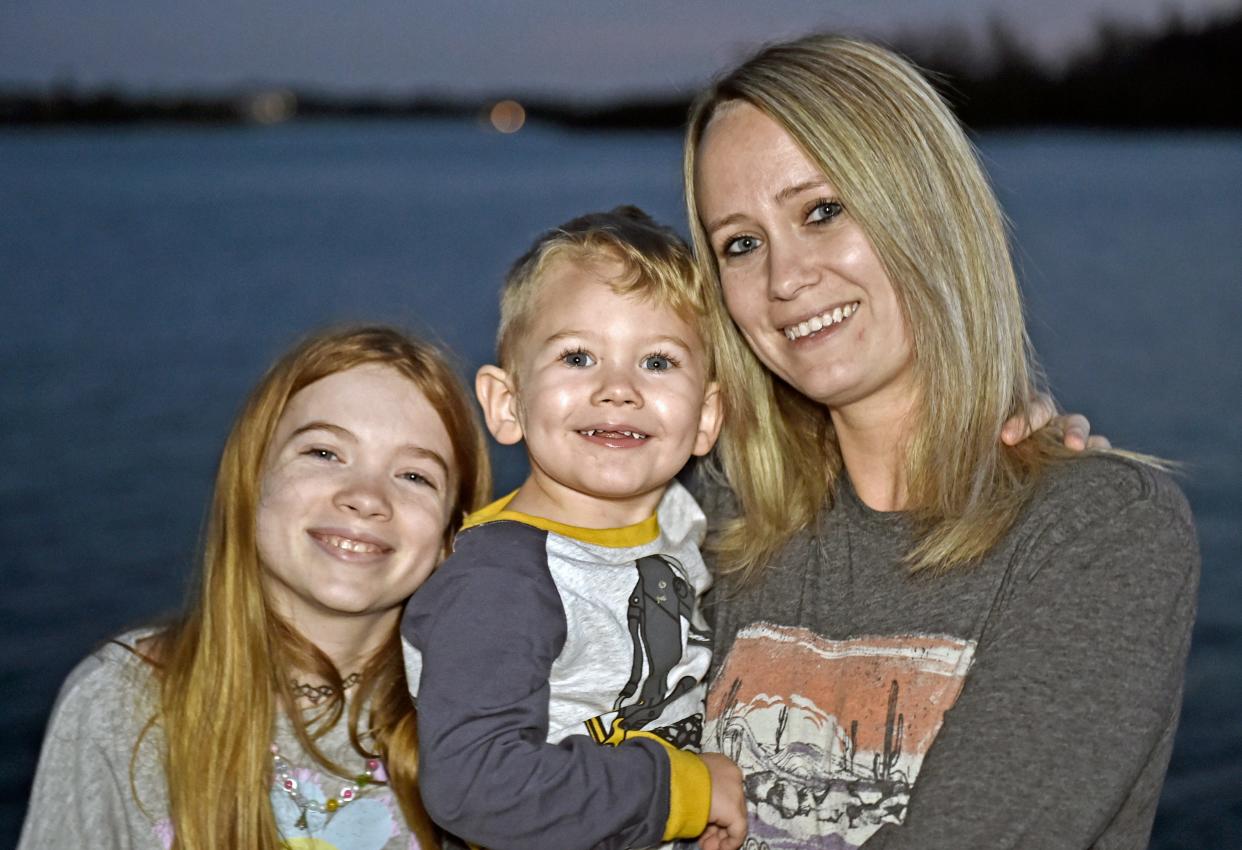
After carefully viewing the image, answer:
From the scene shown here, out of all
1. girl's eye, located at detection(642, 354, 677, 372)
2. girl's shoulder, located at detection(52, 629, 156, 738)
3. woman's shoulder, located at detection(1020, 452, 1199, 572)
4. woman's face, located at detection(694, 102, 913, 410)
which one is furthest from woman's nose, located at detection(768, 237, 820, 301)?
girl's shoulder, located at detection(52, 629, 156, 738)

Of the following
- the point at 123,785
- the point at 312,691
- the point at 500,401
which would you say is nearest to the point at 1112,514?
the point at 500,401

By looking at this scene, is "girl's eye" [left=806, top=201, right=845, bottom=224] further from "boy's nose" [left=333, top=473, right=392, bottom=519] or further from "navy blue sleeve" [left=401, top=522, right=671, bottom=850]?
"boy's nose" [left=333, top=473, right=392, bottom=519]

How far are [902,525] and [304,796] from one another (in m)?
1.28

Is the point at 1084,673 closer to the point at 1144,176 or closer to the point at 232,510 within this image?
the point at 232,510

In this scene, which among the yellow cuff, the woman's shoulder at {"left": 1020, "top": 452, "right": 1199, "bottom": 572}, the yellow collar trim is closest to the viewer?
the woman's shoulder at {"left": 1020, "top": 452, "right": 1199, "bottom": 572}

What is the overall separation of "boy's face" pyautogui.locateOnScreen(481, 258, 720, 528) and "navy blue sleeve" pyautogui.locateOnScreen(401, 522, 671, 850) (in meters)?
0.25

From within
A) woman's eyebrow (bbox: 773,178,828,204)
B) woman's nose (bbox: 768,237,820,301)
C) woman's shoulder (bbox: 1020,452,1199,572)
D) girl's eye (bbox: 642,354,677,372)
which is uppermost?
woman's eyebrow (bbox: 773,178,828,204)

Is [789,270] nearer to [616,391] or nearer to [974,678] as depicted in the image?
[616,391]

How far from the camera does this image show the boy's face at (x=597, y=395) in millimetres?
2412

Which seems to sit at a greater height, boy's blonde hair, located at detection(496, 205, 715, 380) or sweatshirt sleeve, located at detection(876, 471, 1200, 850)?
boy's blonde hair, located at detection(496, 205, 715, 380)

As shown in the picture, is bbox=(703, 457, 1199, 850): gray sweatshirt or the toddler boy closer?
bbox=(703, 457, 1199, 850): gray sweatshirt

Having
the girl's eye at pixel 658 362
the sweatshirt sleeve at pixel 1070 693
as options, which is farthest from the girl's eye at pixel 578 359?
the sweatshirt sleeve at pixel 1070 693

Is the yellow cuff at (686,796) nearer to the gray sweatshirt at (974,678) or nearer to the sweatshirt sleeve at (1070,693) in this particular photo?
the gray sweatshirt at (974,678)

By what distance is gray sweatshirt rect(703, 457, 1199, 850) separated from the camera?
202cm
